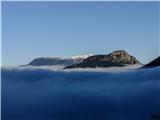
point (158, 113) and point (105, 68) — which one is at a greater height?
point (105, 68)

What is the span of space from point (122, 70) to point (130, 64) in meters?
10.9

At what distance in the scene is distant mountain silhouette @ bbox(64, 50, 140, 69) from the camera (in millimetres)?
45131

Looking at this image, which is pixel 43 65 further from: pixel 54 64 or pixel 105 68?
pixel 105 68

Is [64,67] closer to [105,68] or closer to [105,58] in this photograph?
[105,68]

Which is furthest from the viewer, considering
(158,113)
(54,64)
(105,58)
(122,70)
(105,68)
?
(105,58)

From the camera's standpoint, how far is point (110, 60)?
54.1 m

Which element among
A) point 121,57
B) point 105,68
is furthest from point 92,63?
point 121,57

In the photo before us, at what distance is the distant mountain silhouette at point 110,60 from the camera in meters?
45.1

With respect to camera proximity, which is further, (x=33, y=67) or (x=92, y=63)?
(x=92, y=63)

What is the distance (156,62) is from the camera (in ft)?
180

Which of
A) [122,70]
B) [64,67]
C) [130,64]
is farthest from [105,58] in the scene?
[64,67]

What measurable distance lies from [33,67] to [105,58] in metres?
23.7

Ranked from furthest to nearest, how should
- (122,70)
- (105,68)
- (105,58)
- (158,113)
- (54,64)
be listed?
(105,58), (105,68), (122,70), (54,64), (158,113)

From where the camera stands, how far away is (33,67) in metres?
30.7
